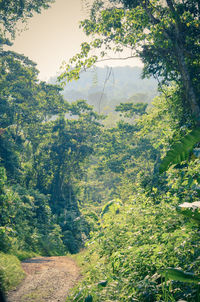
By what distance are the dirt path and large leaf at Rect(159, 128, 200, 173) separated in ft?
13.8

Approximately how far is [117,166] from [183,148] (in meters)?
26.1

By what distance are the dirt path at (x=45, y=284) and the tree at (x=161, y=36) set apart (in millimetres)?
6800

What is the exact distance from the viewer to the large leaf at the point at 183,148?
3.62m

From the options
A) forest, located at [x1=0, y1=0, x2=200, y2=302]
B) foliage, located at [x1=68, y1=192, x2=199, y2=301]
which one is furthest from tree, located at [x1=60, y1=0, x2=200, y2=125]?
foliage, located at [x1=68, y1=192, x2=199, y2=301]

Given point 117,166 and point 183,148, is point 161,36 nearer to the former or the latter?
point 183,148

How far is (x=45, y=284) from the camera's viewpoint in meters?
6.82

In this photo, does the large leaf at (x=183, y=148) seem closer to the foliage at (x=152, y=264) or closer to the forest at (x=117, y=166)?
the forest at (x=117, y=166)

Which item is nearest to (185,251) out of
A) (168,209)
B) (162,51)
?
(168,209)

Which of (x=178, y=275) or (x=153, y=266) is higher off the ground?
(x=178, y=275)

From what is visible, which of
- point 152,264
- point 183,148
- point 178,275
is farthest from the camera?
point 152,264

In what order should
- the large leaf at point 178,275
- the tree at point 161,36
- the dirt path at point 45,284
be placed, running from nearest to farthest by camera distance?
1. the large leaf at point 178,275
2. the dirt path at point 45,284
3. the tree at point 161,36

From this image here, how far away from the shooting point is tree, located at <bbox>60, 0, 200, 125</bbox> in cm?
941

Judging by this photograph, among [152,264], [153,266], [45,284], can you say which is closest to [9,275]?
[45,284]

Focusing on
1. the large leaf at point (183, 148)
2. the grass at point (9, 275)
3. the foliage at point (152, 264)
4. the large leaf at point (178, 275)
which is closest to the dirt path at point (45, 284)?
the grass at point (9, 275)
